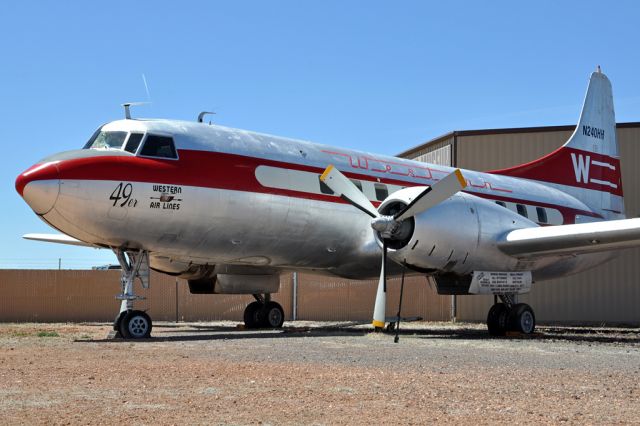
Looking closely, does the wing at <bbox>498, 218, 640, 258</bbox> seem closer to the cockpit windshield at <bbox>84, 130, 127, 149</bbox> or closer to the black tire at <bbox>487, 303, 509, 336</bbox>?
the black tire at <bbox>487, 303, 509, 336</bbox>

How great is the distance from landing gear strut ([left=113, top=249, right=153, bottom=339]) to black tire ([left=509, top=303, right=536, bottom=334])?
333 inches

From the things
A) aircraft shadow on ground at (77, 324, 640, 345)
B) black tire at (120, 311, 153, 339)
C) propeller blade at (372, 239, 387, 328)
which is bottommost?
aircraft shadow on ground at (77, 324, 640, 345)

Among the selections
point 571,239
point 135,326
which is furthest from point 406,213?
point 135,326

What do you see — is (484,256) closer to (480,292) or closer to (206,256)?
(480,292)

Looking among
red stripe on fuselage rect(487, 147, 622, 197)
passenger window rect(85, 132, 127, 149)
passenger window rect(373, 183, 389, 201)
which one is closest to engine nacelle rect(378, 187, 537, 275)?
passenger window rect(373, 183, 389, 201)

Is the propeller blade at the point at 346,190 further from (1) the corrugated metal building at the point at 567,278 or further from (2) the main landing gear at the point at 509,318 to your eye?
(1) the corrugated metal building at the point at 567,278

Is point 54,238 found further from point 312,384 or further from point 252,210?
point 312,384

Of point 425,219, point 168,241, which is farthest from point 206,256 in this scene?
point 425,219

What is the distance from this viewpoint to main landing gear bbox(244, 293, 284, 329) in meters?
20.5

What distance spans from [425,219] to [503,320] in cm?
399

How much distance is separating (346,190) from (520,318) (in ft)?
17.2

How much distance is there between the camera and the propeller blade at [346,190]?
656 inches

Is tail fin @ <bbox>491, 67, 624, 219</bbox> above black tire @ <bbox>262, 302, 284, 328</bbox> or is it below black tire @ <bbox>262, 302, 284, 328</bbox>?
→ above

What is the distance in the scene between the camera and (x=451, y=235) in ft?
53.3
